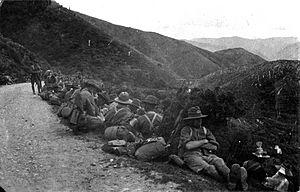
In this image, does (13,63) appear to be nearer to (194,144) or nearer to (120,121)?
(120,121)

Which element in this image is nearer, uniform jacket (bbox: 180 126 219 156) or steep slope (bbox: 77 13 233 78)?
uniform jacket (bbox: 180 126 219 156)

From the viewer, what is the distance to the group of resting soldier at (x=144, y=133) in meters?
5.72

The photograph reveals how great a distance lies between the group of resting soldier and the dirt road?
0.22 metres

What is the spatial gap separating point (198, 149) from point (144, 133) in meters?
2.46

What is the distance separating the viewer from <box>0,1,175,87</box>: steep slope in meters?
45.1

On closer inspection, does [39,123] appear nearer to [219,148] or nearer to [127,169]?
[127,169]

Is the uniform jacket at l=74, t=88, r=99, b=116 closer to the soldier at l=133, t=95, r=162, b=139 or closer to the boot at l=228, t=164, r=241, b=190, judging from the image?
the soldier at l=133, t=95, r=162, b=139

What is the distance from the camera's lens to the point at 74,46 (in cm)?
5141

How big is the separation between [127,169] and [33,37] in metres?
52.0

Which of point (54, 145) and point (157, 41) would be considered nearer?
A: point (54, 145)

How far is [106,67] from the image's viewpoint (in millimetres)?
45938

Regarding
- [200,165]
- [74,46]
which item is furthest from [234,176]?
[74,46]

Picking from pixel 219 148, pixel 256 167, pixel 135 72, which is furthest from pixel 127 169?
pixel 135 72

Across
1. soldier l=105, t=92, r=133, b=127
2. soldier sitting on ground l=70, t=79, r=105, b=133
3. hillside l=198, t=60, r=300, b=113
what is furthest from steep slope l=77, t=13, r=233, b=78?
soldier sitting on ground l=70, t=79, r=105, b=133
